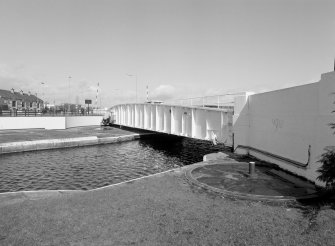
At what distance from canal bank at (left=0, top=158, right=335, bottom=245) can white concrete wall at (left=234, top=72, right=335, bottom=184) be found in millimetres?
4694

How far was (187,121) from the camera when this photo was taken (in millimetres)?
30453

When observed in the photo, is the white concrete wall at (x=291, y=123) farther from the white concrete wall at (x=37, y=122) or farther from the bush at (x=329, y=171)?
the white concrete wall at (x=37, y=122)

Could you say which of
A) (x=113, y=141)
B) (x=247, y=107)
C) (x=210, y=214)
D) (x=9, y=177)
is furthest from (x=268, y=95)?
(x=113, y=141)

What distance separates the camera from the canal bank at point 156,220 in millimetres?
7137

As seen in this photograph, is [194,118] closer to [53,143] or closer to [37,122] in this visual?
[53,143]

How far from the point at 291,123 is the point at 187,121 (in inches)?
614

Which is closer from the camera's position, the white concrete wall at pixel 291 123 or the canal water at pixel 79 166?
the white concrete wall at pixel 291 123

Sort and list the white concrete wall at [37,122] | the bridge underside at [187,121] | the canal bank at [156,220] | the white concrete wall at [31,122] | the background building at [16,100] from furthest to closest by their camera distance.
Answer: the background building at [16,100] < the white concrete wall at [37,122] < the white concrete wall at [31,122] < the bridge underside at [187,121] < the canal bank at [156,220]

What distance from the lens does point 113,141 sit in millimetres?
39469

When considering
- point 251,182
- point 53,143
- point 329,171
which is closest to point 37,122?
point 53,143

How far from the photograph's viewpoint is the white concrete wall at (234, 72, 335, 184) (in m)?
11.9

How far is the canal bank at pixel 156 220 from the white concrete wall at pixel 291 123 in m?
4.69

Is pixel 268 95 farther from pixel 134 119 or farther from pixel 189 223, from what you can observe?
pixel 134 119

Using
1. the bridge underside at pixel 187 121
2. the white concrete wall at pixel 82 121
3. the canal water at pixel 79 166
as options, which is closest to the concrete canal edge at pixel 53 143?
the canal water at pixel 79 166
